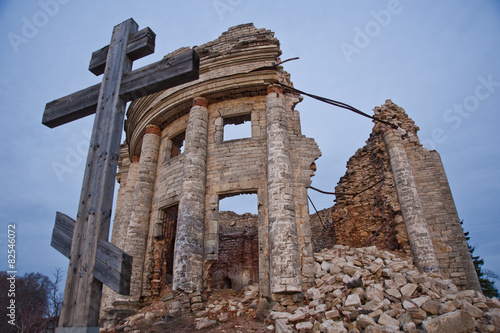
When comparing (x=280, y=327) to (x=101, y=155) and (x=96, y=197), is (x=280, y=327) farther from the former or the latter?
(x=101, y=155)

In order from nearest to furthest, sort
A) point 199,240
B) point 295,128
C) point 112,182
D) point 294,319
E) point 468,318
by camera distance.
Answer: point 112,182, point 468,318, point 294,319, point 199,240, point 295,128

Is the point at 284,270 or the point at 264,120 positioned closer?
the point at 284,270

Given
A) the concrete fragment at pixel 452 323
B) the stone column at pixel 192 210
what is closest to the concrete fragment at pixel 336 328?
the concrete fragment at pixel 452 323

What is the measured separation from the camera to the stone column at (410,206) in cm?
923

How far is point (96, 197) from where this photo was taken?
2.70 metres

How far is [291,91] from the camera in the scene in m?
9.82

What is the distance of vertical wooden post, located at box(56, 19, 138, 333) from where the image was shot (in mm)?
2408

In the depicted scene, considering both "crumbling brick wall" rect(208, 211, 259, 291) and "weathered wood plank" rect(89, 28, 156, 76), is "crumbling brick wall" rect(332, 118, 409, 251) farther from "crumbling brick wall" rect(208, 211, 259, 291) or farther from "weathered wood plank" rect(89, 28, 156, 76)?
"weathered wood plank" rect(89, 28, 156, 76)

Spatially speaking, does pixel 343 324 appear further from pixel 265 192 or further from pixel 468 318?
pixel 265 192

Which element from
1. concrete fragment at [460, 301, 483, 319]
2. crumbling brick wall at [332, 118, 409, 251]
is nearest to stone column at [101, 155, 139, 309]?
crumbling brick wall at [332, 118, 409, 251]

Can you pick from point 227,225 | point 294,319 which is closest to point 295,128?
point 294,319

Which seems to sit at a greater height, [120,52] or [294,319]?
[120,52]

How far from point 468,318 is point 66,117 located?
6173mm

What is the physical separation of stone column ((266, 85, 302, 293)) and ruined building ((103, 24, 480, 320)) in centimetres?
3
